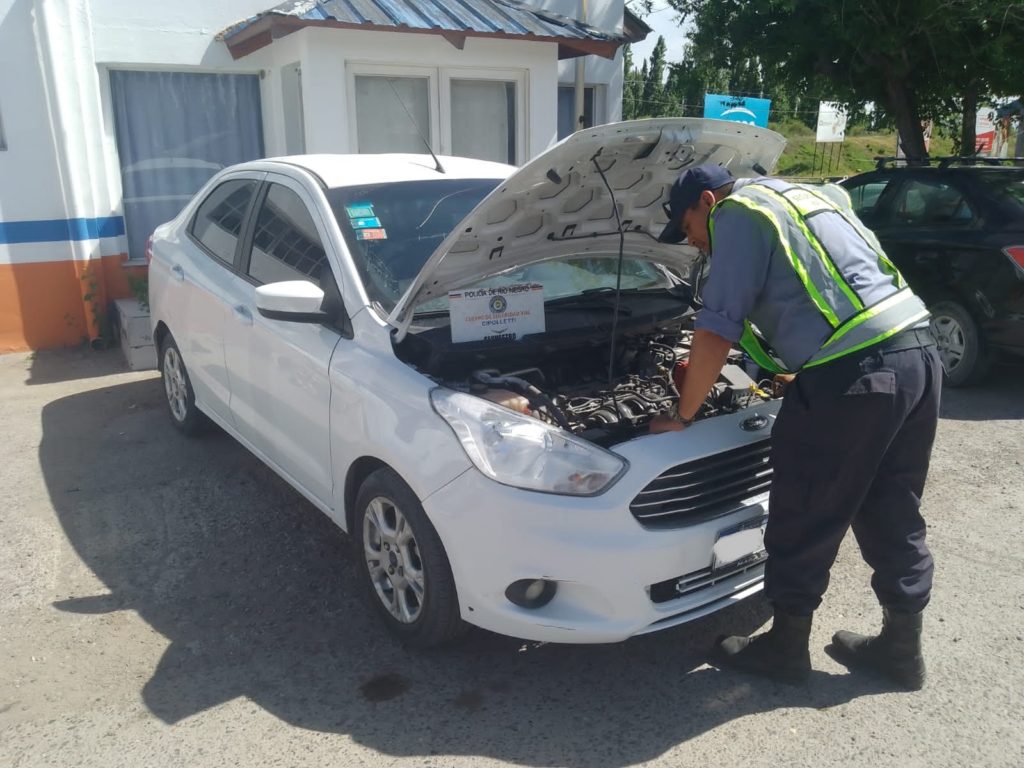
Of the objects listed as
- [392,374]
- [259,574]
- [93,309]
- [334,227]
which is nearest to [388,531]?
[392,374]

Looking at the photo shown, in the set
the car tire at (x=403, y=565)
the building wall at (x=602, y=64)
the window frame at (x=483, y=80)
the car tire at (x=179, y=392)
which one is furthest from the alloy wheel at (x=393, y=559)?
the building wall at (x=602, y=64)

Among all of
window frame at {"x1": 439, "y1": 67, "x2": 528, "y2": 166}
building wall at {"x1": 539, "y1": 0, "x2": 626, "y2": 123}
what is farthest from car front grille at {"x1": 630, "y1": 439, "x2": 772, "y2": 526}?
building wall at {"x1": 539, "y1": 0, "x2": 626, "y2": 123}

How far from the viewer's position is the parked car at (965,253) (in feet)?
20.2

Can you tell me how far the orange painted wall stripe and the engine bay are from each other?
5.60 meters

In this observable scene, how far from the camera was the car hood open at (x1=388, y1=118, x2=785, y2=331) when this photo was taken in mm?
3238

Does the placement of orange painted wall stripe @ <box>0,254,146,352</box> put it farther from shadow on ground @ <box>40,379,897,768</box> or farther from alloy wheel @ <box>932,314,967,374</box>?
alloy wheel @ <box>932,314,967,374</box>

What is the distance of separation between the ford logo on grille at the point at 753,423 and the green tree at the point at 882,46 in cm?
552

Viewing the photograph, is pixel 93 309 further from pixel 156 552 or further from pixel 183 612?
pixel 183 612

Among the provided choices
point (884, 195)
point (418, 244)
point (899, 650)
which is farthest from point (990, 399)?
point (418, 244)

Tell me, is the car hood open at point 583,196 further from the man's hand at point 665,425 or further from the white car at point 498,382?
the man's hand at point 665,425

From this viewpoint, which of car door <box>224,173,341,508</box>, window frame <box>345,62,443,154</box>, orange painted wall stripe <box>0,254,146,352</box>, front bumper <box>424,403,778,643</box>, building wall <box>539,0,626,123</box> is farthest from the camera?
building wall <box>539,0,626,123</box>

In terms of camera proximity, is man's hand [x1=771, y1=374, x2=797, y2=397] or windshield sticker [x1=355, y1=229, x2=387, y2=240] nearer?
man's hand [x1=771, y1=374, x2=797, y2=397]

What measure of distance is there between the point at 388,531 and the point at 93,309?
19.1ft

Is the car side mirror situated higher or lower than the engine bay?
higher
